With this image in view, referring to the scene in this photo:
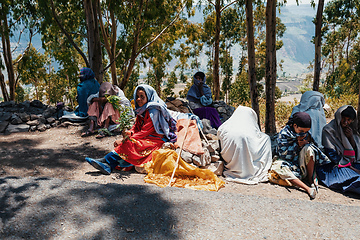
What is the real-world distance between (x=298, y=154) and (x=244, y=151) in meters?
0.81

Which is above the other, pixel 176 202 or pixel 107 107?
pixel 107 107

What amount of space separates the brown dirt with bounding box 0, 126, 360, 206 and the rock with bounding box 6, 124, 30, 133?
281 millimetres

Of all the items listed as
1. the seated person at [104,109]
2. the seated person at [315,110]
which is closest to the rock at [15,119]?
the seated person at [104,109]

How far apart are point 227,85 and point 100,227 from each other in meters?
30.3

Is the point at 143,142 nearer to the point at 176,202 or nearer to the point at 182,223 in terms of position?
the point at 176,202

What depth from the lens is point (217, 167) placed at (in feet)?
13.7

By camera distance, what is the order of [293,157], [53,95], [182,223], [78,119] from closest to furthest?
[182,223] → [293,157] → [78,119] → [53,95]

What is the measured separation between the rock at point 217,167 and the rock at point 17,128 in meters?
5.87

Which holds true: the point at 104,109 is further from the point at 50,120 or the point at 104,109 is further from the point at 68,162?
the point at 50,120

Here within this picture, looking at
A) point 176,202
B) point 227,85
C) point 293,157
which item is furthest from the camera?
point 227,85

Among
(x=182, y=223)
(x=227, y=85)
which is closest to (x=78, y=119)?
(x=182, y=223)

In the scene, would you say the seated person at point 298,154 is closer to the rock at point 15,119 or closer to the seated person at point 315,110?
the seated person at point 315,110

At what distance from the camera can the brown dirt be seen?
3.63 metres

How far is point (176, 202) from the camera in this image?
9.74 feet
